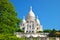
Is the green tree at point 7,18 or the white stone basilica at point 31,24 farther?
the white stone basilica at point 31,24

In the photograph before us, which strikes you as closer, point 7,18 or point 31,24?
point 7,18

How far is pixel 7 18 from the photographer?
65.7 ft

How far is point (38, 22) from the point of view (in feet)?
249

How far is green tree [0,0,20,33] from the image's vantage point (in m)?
19.5

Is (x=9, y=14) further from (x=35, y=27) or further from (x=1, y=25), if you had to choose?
(x=35, y=27)

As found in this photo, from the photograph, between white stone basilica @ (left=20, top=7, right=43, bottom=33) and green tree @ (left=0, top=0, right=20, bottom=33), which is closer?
green tree @ (left=0, top=0, right=20, bottom=33)

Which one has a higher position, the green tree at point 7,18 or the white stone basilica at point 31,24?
the white stone basilica at point 31,24

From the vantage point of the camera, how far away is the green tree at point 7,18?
770 inches

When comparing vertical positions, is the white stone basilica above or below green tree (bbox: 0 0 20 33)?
above

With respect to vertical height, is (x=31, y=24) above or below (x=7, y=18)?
above

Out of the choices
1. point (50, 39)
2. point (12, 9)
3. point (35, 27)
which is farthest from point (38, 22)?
point (12, 9)

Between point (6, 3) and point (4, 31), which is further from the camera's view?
point (6, 3)

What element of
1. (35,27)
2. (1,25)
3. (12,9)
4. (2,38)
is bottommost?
(2,38)

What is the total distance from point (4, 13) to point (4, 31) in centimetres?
142
